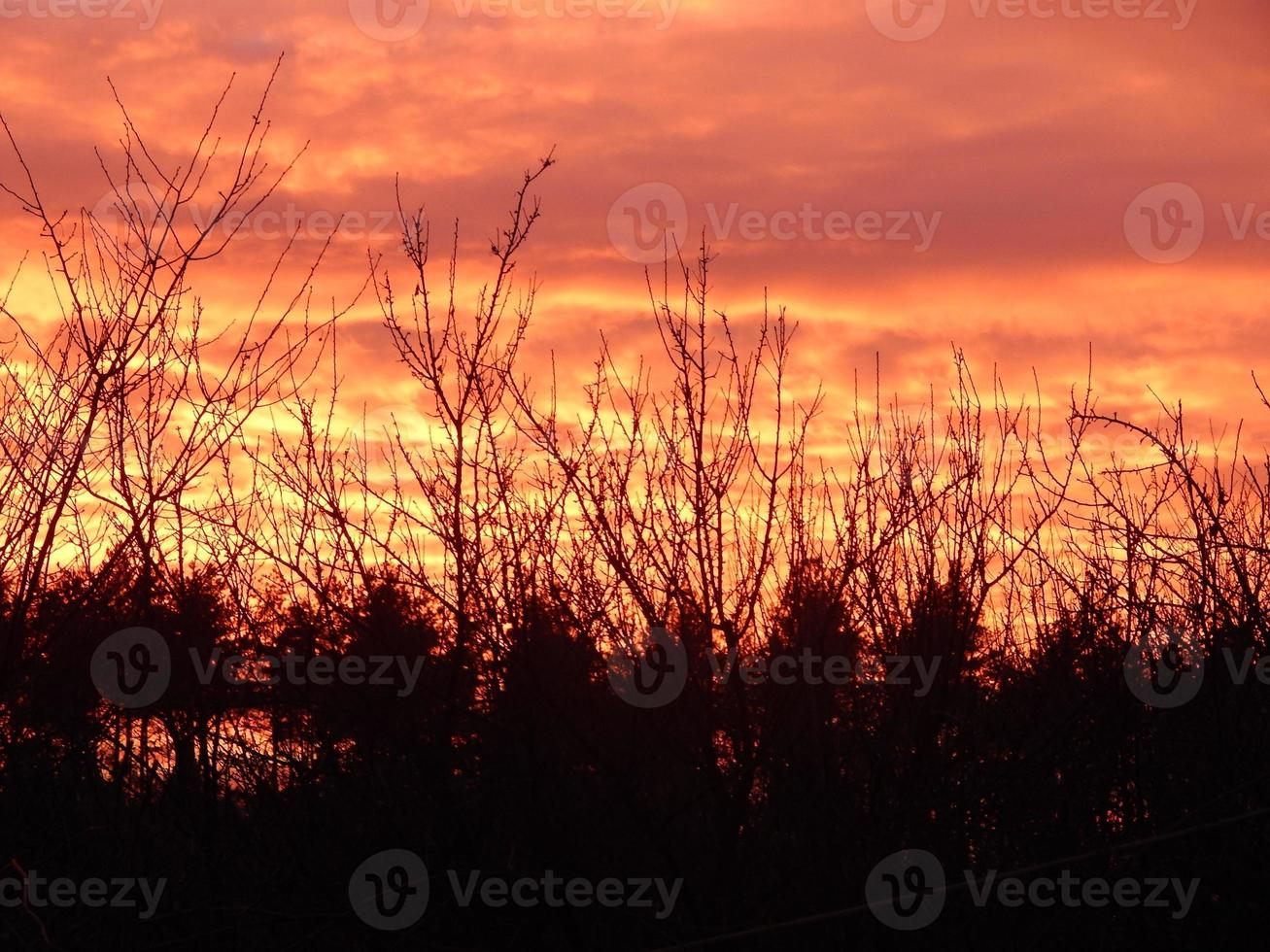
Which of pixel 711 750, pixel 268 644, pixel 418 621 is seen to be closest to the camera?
pixel 711 750

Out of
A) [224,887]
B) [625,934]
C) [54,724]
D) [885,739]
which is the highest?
[54,724]

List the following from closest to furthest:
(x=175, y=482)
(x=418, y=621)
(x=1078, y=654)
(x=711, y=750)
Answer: (x=175, y=482), (x=711, y=750), (x=418, y=621), (x=1078, y=654)

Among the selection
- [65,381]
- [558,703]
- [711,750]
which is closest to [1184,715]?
[711,750]

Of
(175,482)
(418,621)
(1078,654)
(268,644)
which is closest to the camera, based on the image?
(175,482)

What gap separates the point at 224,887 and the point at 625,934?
1.95 meters

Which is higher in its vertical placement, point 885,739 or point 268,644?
point 268,644

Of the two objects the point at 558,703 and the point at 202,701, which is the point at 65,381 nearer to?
the point at 202,701

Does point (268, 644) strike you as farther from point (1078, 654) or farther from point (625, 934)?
point (1078, 654)

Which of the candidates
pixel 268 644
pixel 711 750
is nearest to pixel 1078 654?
pixel 711 750

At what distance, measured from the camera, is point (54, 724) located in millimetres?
5941

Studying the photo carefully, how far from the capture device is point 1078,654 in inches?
286

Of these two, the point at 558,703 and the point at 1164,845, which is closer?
the point at 558,703

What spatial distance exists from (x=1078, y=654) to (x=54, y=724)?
18.1ft

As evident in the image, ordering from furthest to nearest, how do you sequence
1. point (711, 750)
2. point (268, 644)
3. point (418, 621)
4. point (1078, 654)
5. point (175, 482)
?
point (1078, 654) < point (268, 644) < point (418, 621) < point (711, 750) < point (175, 482)
